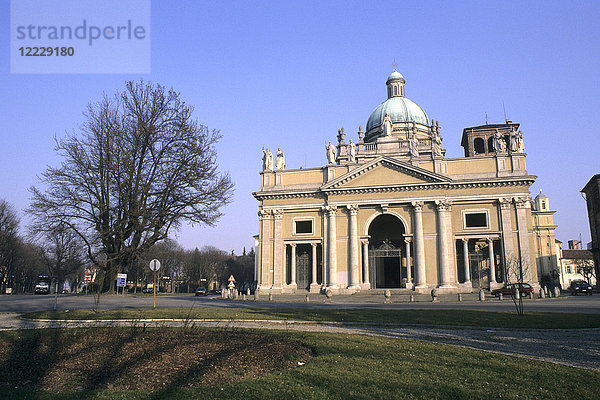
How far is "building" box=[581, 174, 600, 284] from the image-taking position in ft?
213

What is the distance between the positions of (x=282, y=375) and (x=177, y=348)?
2903 millimetres

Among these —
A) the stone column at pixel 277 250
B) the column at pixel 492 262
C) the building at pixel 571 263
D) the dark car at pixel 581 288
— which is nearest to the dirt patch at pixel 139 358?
the stone column at pixel 277 250

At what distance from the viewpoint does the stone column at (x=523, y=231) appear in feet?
139

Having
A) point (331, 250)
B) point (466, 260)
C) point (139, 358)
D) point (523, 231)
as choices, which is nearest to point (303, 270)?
point (331, 250)

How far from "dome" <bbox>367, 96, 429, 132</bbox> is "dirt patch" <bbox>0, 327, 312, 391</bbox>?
55188 mm

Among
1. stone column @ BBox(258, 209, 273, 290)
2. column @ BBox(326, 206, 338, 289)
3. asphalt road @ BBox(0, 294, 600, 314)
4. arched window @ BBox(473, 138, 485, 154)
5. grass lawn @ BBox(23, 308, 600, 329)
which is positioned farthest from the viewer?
arched window @ BBox(473, 138, 485, 154)

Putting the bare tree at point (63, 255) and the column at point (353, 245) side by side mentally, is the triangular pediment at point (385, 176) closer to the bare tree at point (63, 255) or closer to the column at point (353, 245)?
the column at point (353, 245)

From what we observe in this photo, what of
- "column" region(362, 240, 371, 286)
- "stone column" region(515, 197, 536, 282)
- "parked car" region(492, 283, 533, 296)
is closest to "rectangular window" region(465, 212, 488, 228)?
"stone column" region(515, 197, 536, 282)

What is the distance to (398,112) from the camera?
6328 cm

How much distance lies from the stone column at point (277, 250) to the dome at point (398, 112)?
884 inches

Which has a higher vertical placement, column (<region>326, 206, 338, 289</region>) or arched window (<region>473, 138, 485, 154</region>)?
arched window (<region>473, 138, 485, 154</region>)

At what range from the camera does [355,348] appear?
10562mm

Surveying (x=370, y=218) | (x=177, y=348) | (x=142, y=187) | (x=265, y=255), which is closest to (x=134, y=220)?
(x=142, y=187)

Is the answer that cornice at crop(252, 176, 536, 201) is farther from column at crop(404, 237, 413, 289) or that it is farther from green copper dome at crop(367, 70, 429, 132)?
green copper dome at crop(367, 70, 429, 132)
